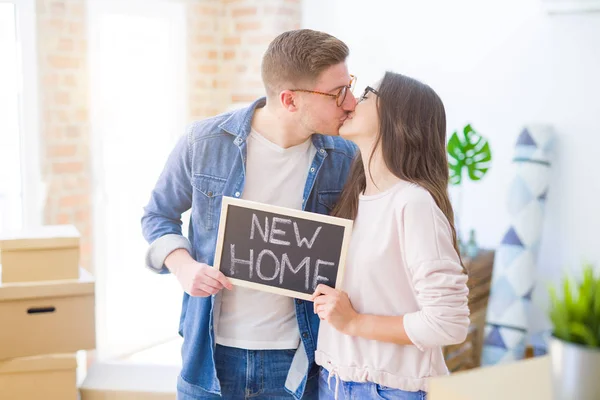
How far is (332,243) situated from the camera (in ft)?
4.98

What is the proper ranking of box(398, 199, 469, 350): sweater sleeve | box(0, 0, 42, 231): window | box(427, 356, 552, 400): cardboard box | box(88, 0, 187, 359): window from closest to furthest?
box(427, 356, 552, 400): cardboard box
box(398, 199, 469, 350): sweater sleeve
box(0, 0, 42, 231): window
box(88, 0, 187, 359): window

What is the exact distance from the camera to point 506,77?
3.70m

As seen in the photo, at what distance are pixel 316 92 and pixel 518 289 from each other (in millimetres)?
2229

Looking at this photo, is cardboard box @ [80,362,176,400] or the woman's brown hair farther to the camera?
cardboard box @ [80,362,176,400]

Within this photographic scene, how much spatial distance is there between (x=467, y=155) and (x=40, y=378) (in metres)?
2.27

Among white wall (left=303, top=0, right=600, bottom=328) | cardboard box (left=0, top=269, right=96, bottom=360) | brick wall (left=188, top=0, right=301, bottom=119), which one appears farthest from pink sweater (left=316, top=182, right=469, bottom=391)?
brick wall (left=188, top=0, right=301, bottom=119)

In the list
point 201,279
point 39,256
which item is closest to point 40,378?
point 39,256

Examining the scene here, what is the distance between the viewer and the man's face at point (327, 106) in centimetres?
172

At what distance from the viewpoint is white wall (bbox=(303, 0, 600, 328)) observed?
138 inches

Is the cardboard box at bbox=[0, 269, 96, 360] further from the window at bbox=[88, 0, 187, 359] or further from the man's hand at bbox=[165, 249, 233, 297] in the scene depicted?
the window at bbox=[88, 0, 187, 359]

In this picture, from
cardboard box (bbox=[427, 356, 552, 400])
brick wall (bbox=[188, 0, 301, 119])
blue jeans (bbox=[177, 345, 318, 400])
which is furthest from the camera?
brick wall (bbox=[188, 0, 301, 119])

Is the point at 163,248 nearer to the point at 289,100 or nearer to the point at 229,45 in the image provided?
the point at 289,100

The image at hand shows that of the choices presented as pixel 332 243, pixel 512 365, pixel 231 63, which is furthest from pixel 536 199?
pixel 512 365

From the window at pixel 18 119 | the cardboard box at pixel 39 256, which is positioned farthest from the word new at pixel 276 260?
the window at pixel 18 119
